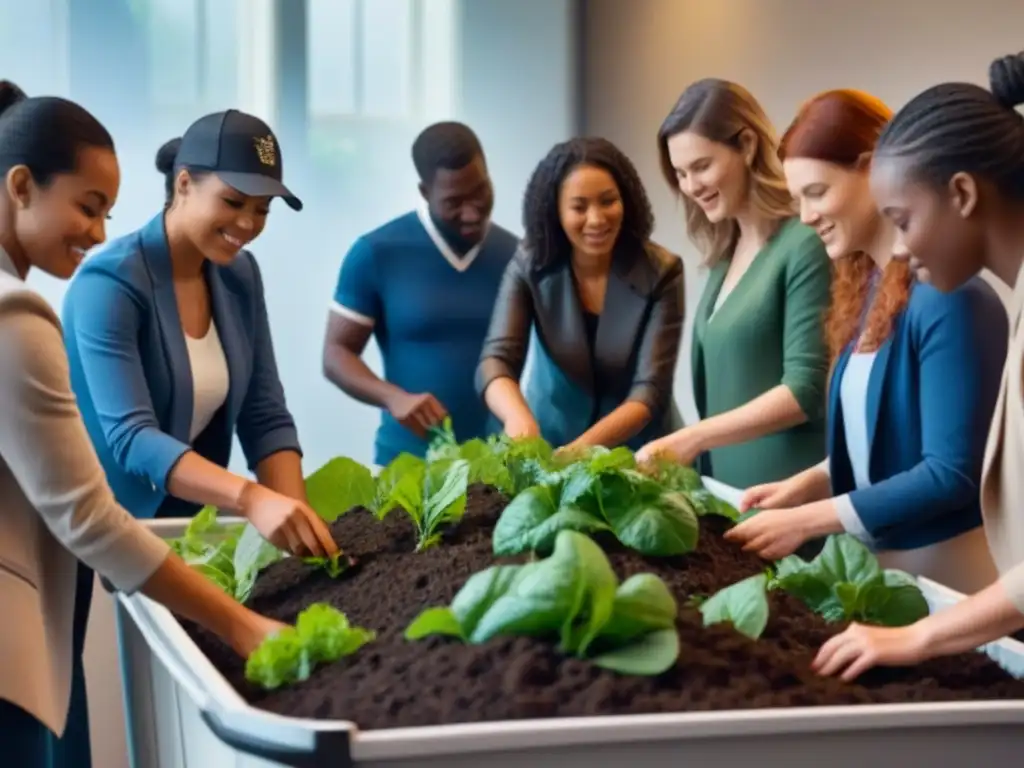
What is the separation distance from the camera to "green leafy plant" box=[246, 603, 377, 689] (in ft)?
3.48

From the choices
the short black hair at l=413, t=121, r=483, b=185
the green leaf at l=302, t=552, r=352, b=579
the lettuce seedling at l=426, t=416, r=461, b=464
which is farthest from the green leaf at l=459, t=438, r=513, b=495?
the short black hair at l=413, t=121, r=483, b=185

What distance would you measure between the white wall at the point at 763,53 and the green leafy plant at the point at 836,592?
4.91ft

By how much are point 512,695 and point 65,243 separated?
65 centimetres

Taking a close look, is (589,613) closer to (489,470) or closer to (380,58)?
(489,470)

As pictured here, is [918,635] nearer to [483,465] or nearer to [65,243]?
[483,465]

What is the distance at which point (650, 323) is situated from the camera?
6.88 feet

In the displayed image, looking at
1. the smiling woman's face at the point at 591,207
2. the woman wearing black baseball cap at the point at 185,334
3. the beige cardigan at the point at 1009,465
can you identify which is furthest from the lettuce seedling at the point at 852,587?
the smiling woman's face at the point at 591,207

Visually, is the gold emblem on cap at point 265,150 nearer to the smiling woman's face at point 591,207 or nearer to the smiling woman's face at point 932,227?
the smiling woman's face at point 591,207

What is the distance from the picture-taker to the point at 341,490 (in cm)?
169

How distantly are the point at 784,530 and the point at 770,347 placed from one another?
56 centimetres

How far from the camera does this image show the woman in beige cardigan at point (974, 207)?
1076mm

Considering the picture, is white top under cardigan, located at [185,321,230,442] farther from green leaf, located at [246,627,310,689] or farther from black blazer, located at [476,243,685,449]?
green leaf, located at [246,627,310,689]

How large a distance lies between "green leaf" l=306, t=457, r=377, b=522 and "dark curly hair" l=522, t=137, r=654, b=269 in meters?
0.58

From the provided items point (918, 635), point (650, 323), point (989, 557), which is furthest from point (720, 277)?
point (918, 635)
